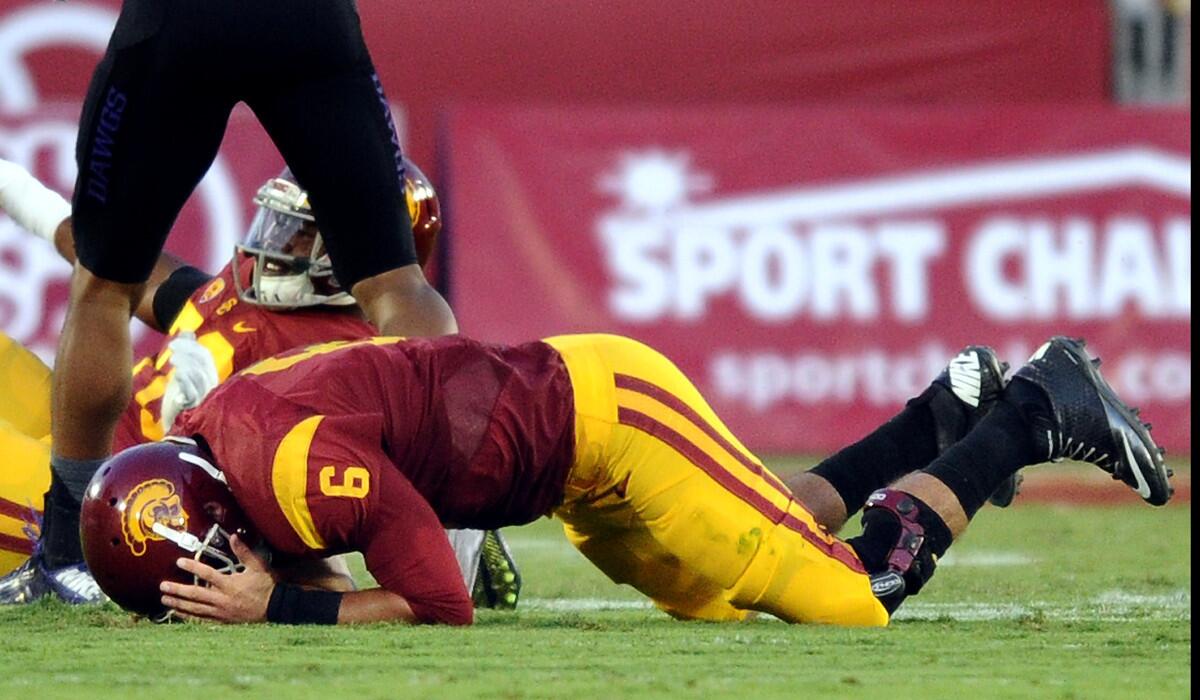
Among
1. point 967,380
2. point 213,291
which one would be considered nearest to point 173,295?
point 213,291

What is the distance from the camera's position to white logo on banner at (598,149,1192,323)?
31.1 feet

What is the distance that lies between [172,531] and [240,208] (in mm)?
5481

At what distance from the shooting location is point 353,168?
448 cm

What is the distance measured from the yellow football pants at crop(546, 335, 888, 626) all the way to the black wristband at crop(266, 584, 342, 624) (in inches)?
20.7

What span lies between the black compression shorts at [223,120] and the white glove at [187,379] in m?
0.73

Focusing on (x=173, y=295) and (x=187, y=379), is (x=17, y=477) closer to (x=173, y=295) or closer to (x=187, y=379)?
(x=187, y=379)

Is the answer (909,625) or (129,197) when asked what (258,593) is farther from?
(909,625)

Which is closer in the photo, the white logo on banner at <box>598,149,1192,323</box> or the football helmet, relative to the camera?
the football helmet

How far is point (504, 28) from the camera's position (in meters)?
10.6

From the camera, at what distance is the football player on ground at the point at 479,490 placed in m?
4.02

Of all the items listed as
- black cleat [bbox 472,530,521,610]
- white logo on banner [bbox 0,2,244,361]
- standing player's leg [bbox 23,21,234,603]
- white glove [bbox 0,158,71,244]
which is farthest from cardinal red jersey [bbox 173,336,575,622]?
white logo on banner [bbox 0,2,244,361]

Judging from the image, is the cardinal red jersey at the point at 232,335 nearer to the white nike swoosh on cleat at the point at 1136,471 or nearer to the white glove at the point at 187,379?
the white glove at the point at 187,379

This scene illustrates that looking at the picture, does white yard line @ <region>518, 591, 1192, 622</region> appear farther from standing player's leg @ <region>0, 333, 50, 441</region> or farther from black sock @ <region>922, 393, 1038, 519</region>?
standing player's leg @ <region>0, 333, 50, 441</region>

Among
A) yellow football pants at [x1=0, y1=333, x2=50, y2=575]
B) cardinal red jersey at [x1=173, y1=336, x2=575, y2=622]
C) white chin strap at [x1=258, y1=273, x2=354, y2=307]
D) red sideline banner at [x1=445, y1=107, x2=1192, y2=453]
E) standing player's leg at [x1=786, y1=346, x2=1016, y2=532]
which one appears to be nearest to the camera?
cardinal red jersey at [x1=173, y1=336, x2=575, y2=622]
